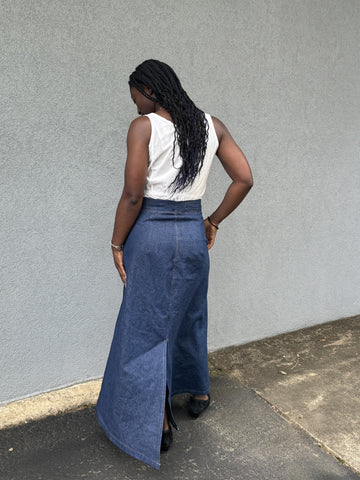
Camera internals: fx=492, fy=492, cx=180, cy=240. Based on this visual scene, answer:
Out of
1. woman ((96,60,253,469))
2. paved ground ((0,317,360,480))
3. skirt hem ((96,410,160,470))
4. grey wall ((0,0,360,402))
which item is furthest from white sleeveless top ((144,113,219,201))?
paved ground ((0,317,360,480))

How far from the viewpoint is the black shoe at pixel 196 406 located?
9.34 ft

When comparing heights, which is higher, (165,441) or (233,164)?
(233,164)

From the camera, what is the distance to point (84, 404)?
302cm

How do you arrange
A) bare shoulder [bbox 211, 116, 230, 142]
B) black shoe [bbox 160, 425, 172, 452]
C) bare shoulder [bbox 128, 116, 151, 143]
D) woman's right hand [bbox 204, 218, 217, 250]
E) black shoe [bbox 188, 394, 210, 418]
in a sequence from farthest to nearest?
black shoe [bbox 188, 394, 210, 418], woman's right hand [bbox 204, 218, 217, 250], black shoe [bbox 160, 425, 172, 452], bare shoulder [bbox 211, 116, 230, 142], bare shoulder [bbox 128, 116, 151, 143]

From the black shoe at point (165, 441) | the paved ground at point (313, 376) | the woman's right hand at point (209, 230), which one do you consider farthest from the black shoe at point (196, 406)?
the woman's right hand at point (209, 230)

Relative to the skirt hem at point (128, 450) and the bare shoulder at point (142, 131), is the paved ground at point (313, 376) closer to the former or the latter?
the skirt hem at point (128, 450)

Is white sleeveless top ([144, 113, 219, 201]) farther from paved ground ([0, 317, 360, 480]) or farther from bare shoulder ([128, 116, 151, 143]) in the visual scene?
paved ground ([0, 317, 360, 480])

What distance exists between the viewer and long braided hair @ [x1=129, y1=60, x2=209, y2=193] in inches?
88.2

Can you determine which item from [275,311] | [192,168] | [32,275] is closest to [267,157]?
[275,311]

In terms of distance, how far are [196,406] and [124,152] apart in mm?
1576

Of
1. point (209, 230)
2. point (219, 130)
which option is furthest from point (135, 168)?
point (209, 230)

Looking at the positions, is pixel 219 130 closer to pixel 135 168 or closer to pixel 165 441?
pixel 135 168

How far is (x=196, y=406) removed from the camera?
2.86 meters

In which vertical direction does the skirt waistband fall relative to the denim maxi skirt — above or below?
above
